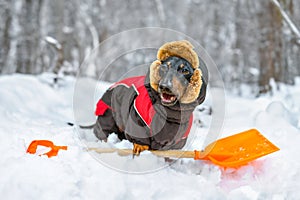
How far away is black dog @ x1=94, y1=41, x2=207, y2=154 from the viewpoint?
182 centimetres

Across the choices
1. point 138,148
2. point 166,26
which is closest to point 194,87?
point 138,148

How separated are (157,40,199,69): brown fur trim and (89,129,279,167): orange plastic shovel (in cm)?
54

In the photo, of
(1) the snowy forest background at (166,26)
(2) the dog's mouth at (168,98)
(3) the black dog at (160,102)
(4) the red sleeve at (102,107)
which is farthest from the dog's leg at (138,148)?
(1) the snowy forest background at (166,26)

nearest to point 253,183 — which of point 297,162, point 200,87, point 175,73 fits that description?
point 297,162

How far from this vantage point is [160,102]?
1.92 metres

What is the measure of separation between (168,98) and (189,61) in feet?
0.73

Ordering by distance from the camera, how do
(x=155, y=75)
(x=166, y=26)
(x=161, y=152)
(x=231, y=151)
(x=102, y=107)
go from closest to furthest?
(x=155, y=75) < (x=161, y=152) < (x=231, y=151) < (x=102, y=107) < (x=166, y=26)

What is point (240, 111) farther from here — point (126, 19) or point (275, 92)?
point (126, 19)

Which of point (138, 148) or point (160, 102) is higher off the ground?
point (160, 102)

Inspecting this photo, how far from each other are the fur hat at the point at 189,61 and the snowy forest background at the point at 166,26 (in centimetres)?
204

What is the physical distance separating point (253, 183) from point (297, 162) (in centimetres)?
32

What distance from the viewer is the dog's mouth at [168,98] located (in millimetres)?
1810

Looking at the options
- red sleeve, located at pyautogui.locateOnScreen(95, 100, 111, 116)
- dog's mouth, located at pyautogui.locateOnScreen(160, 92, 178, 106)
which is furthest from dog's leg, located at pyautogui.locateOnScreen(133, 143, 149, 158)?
red sleeve, located at pyautogui.locateOnScreen(95, 100, 111, 116)

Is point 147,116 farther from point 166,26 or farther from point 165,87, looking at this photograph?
point 166,26
